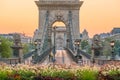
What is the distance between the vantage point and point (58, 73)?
24.4 meters

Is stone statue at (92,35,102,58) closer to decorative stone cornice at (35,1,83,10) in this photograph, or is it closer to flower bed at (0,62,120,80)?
flower bed at (0,62,120,80)

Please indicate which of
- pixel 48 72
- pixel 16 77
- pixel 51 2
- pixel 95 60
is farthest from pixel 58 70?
pixel 51 2

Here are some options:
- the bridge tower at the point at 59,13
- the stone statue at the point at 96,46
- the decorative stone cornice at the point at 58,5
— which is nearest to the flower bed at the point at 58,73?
the stone statue at the point at 96,46

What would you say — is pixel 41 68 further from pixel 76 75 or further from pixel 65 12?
pixel 65 12

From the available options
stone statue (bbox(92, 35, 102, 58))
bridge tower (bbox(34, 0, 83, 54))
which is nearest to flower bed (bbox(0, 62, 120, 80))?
stone statue (bbox(92, 35, 102, 58))

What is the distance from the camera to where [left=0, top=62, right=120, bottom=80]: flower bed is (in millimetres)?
23775

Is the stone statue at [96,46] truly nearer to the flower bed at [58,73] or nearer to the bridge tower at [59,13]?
the flower bed at [58,73]

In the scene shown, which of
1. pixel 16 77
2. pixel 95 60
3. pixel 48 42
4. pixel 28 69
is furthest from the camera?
pixel 48 42

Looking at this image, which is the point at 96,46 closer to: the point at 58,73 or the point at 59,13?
the point at 58,73

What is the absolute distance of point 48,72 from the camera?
2456 centimetres

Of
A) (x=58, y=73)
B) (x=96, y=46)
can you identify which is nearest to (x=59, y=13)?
(x=96, y=46)

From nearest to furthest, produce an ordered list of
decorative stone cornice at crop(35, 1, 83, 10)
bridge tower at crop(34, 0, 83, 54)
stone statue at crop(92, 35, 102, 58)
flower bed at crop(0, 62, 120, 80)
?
flower bed at crop(0, 62, 120, 80) → stone statue at crop(92, 35, 102, 58) → bridge tower at crop(34, 0, 83, 54) → decorative stone cornice at crop(35, 1, 83, 10)

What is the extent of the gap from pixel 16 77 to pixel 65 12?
4515 inches

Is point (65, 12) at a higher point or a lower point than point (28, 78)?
higher
